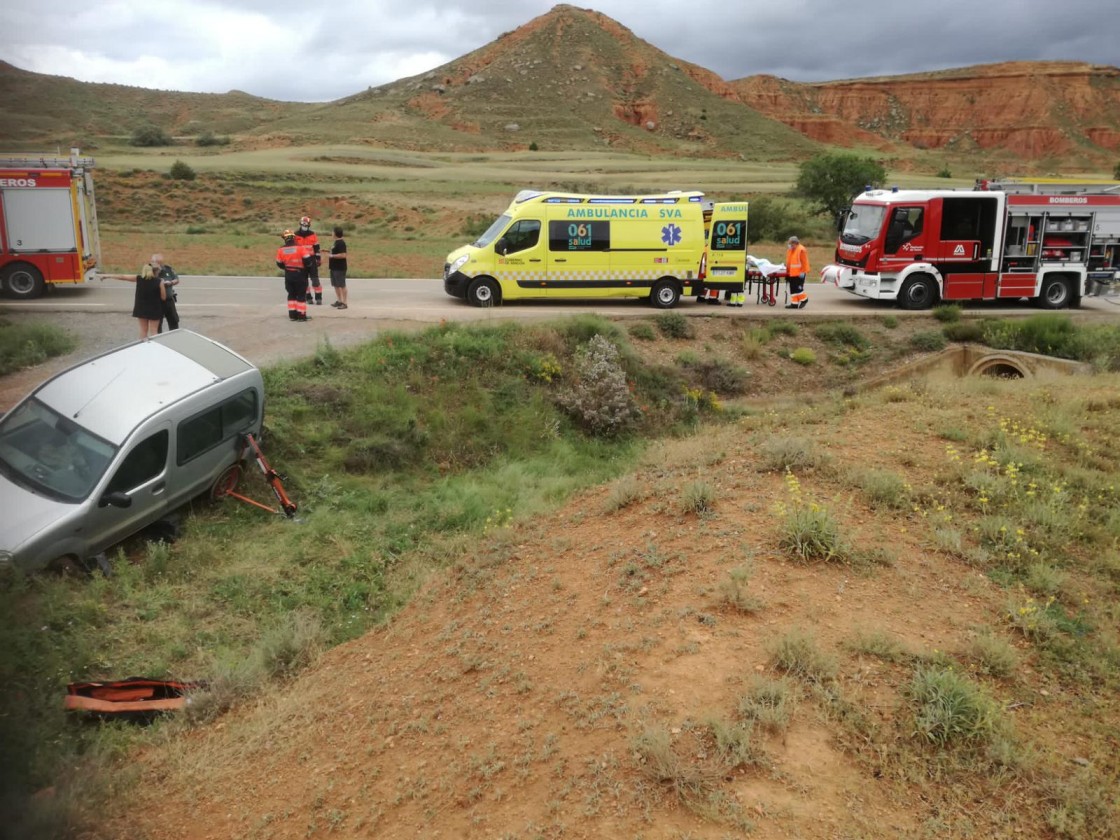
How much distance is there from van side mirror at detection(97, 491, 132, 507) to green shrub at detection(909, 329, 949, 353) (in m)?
16.9

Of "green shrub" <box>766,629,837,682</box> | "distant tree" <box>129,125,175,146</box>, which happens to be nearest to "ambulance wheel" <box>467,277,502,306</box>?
"green shrub" <box>766,629,837,682</box>

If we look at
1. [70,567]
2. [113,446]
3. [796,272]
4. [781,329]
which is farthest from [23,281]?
[796,272]

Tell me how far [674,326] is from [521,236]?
13.4ft

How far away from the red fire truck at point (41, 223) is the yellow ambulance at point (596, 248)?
8.76 meters

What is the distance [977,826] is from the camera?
444 centimetres

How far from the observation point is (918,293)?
20.9 metres

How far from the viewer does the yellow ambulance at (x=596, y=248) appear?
18656mm

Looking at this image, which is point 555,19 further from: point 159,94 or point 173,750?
point 173,750

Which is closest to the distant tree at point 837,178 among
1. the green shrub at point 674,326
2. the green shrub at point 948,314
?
the green shrub at point 948,314

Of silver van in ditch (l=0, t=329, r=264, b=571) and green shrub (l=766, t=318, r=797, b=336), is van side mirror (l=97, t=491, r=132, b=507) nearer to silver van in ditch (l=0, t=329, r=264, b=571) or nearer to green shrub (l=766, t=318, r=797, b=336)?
silver van in ditch (l=0, t=329, r=264, b=571)

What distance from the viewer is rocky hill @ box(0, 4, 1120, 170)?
90.2m

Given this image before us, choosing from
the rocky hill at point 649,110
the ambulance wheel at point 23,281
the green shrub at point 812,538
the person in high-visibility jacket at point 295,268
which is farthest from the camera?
the rocky hill at point 649,110

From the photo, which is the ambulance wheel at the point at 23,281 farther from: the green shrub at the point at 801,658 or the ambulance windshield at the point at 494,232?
the green shrub at the point at 801,658

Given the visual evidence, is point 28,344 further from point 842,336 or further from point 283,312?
point 842,336
